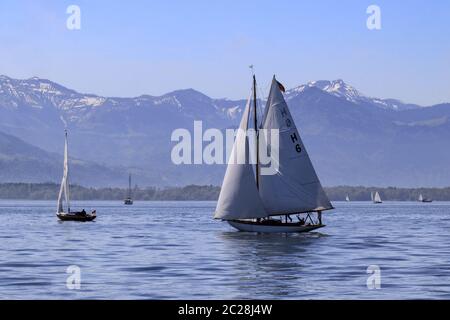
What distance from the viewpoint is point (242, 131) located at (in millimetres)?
86625

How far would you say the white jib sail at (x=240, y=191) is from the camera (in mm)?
88375

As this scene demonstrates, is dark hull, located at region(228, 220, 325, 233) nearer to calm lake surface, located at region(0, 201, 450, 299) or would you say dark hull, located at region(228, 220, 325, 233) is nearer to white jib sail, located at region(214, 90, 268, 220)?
calm lake surface, located at region(0, 201, 450, 299)

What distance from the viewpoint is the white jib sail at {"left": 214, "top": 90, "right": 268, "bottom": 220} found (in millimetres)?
88375

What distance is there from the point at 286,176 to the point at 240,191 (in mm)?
4762

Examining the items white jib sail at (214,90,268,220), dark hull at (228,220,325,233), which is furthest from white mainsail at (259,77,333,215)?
dark hull at (228,220,325,233)

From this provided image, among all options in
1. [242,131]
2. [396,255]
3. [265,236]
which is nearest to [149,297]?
[396,255]

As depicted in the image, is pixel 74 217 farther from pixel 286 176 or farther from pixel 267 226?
pixel 286 176

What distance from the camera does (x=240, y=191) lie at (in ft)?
292

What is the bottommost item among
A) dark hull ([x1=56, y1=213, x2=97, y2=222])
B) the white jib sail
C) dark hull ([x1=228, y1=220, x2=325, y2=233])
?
dark hull ([x1=228, y1=220, x2=325, y2=233])

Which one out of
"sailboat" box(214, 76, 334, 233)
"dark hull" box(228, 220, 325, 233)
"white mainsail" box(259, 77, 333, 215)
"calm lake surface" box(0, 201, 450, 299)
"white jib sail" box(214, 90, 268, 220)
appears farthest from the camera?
"dark hull" box(228, 220, 325, 233)

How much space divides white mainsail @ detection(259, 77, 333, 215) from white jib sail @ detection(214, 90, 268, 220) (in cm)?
129

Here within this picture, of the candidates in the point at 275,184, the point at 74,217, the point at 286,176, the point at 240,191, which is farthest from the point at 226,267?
the point at 74,217
